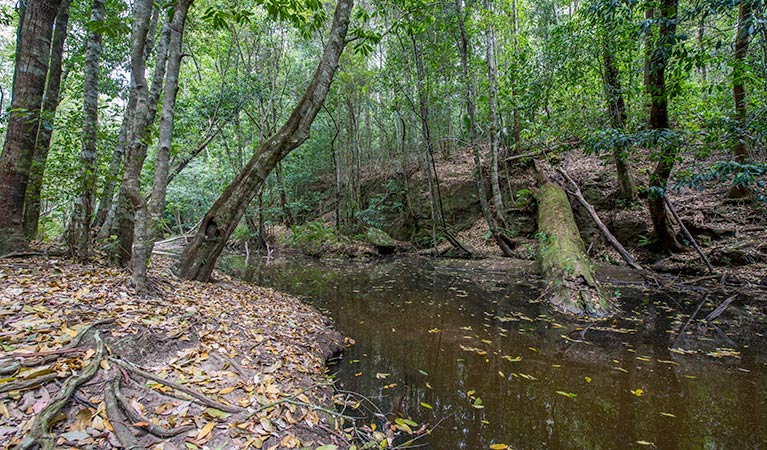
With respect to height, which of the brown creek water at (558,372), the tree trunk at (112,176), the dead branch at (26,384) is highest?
the tree trunk at (112,176)

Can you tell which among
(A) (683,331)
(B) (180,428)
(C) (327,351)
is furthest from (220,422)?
(A) (683,331)

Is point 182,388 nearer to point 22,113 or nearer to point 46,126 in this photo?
point 22,113

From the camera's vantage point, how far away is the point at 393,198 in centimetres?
1895

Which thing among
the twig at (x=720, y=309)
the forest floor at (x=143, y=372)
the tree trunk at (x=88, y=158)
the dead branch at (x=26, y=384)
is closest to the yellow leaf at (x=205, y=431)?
the forest floor at (x=143, y=372)

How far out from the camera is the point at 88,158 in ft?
16.3

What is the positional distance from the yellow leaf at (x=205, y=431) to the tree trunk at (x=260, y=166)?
4179 millimetres

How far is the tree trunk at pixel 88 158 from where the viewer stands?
187 inches

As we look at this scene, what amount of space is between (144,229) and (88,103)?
2.81 m

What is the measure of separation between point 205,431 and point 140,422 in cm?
35

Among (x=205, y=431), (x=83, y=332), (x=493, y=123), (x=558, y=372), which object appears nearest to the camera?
(x=205, y=431)

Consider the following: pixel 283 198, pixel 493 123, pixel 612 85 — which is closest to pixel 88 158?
pixel 493 123

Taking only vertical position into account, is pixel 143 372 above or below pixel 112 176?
below

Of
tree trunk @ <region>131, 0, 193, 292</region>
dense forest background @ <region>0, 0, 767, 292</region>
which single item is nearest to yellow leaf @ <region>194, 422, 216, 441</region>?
dense forest background @ <region>0, 0, 767, 292</region>

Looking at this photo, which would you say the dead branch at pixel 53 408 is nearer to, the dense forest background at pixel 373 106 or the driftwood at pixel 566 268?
the dense forest background at pixel 373 106
